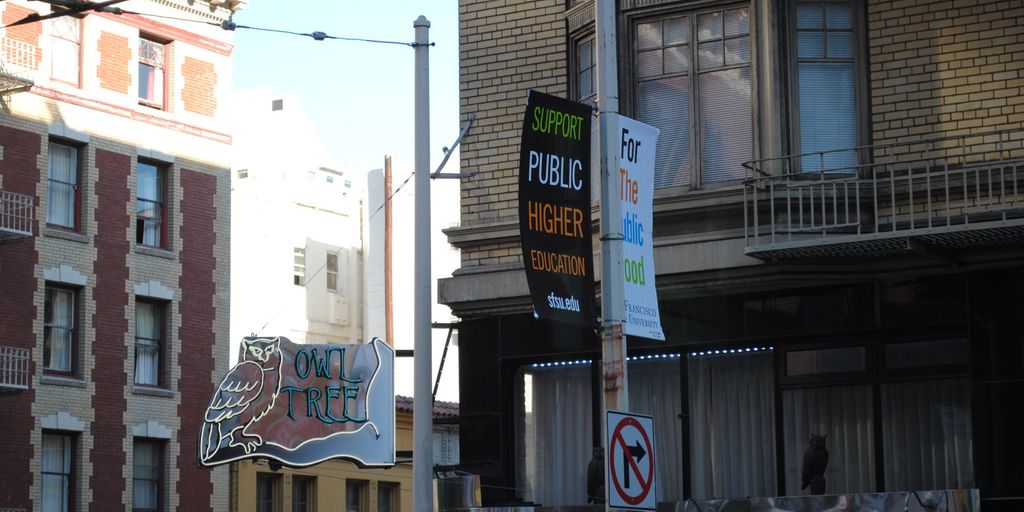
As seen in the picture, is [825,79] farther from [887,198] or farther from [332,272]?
[332,272]

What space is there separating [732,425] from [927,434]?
2.39m

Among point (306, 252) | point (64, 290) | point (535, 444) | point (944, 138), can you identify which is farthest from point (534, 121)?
point (306, 252)

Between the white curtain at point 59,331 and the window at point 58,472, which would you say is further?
the white curtain at point 59,331

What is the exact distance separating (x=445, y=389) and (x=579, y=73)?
40424 mm

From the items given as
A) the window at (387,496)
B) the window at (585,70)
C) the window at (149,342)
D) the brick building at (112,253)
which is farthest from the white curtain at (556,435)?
the window at (387,496)

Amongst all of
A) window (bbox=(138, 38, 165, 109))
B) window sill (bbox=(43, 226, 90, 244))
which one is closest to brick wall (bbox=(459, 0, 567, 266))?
window sill (bbox=(43, 226, 90, 244))

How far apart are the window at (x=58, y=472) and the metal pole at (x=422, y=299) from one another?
20.1 m

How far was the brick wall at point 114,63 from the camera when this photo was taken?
4000 cm

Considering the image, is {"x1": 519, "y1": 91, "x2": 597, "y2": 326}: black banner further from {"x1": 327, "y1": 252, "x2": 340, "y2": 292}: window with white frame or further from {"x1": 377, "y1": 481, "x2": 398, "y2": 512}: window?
{"x1": 327, "y1": 252, "x2": 340, "y2": 292}: window with white frame

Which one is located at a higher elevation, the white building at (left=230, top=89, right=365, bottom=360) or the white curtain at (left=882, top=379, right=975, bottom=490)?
the white building at (left=230, top=89, right=365, bottom=360)

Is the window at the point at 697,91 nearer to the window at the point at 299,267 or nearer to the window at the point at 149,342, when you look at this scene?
the window at the point at 149,342

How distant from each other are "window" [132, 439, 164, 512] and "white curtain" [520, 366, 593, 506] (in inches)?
815

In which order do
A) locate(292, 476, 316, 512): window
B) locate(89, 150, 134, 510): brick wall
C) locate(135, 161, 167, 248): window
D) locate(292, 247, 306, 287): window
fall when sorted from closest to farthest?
locate(89, 150, 134, 510): brick wall → locate(135, 161, 167, 248): window → locate(292, 476, 316, 512): window → locate(292, 247, 306, 287): window

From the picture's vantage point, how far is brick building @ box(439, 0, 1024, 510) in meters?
17.9
